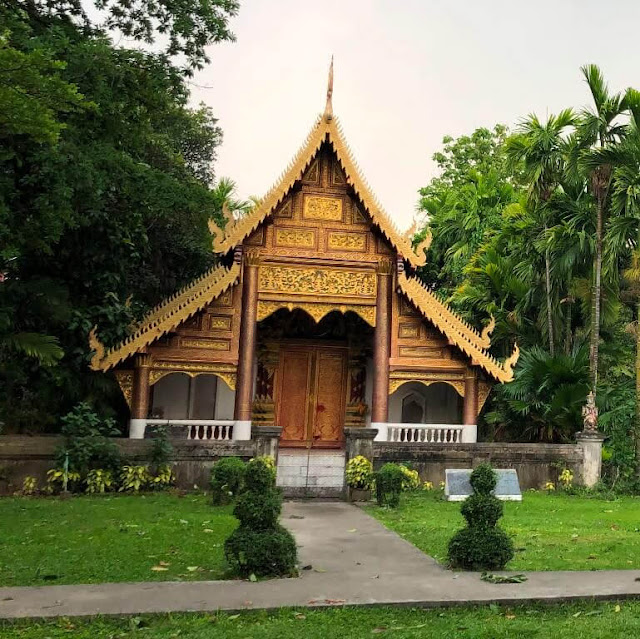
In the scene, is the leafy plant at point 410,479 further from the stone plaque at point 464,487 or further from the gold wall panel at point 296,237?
the gold wall panel at point 296,237

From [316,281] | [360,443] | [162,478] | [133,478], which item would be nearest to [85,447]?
[133,478]

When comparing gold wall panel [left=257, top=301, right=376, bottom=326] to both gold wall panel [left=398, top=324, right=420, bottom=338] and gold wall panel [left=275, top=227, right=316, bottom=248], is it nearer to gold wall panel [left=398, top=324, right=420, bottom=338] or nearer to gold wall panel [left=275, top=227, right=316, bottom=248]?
gold wall panel [left=398, top=324, right=420, bottom=338]

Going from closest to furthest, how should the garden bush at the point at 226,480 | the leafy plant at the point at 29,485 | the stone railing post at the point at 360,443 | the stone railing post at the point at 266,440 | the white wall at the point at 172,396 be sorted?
the garden bush at the point at 226,480, the leafy plant at the point at 29,485, the stone railing post at the point at 266,440, the stone railing post at the point at 360,443, the white wall at the point at 172,396

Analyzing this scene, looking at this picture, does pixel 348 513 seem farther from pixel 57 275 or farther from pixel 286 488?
pixel 57 275

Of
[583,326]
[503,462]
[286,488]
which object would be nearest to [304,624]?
[286,488]

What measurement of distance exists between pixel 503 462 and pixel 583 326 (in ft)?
18.2

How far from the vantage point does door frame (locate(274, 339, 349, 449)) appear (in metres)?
16.3

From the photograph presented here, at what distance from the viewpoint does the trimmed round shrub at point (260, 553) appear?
20.0 feet

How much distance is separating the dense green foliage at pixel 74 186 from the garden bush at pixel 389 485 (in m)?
5.56

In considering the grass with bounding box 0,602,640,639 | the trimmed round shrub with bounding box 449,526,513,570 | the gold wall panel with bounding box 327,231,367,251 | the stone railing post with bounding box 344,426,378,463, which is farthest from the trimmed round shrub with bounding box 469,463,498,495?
the gold wall panel with bounding box 327,231,367,251

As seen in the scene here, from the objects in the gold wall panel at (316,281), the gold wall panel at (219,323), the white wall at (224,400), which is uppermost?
the gold wall panel at (316,281)

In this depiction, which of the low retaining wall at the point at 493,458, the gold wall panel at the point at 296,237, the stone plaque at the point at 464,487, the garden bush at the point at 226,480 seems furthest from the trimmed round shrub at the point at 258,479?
the gold wall panel at the point at 296,237

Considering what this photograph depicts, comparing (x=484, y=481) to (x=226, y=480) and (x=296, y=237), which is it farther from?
(x=296, y=237)

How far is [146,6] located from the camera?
12.4 meters
